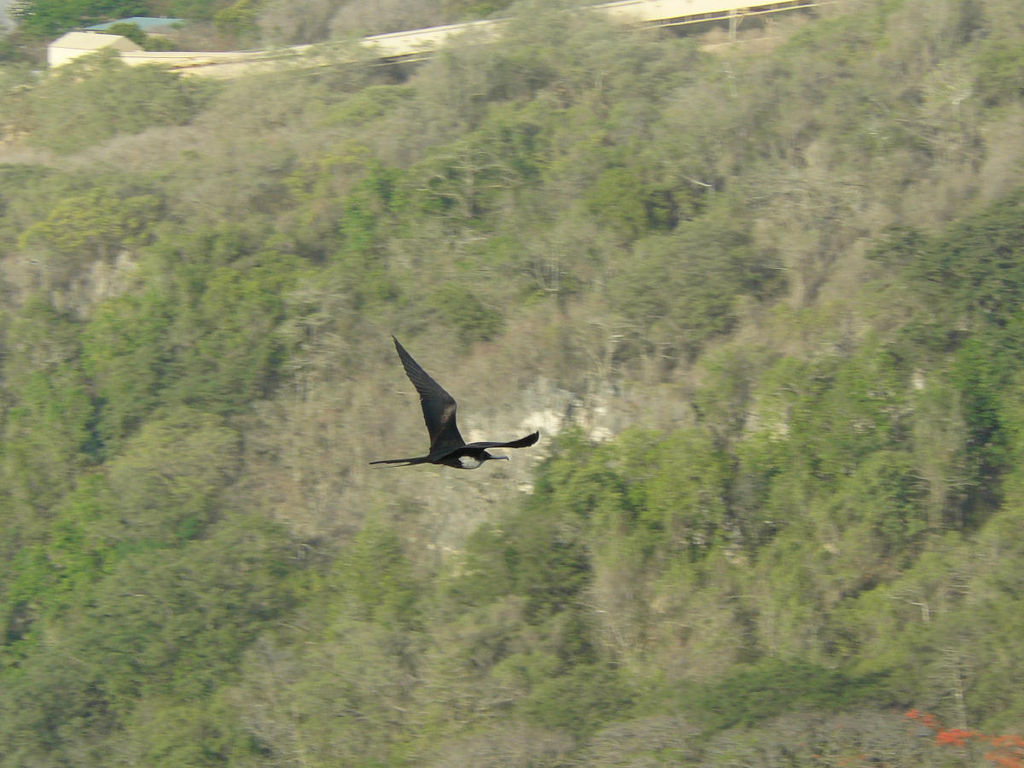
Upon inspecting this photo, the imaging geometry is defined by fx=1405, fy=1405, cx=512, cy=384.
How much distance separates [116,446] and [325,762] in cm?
1036

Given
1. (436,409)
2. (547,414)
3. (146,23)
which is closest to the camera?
(436,409)

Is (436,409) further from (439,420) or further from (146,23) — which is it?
(146,23)

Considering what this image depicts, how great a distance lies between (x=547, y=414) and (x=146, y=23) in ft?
97.5

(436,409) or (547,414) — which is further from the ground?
(436,409)

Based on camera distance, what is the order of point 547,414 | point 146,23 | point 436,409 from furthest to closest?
point 146,23 < point 547,414 < point 436,409

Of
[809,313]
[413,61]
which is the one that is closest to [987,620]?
[809,313]

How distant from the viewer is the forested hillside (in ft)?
69.2

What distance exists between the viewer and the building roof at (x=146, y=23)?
48.1m

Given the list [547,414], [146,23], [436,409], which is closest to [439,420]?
[436,409]

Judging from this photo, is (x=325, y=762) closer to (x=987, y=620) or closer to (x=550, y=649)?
(x=550, y=649)

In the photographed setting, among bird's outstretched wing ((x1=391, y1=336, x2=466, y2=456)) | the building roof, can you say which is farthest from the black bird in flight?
the building roof

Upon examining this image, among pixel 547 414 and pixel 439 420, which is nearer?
pixel 439 420

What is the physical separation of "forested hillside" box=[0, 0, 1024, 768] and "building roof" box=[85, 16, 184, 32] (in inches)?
422

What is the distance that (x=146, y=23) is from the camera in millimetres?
49656
